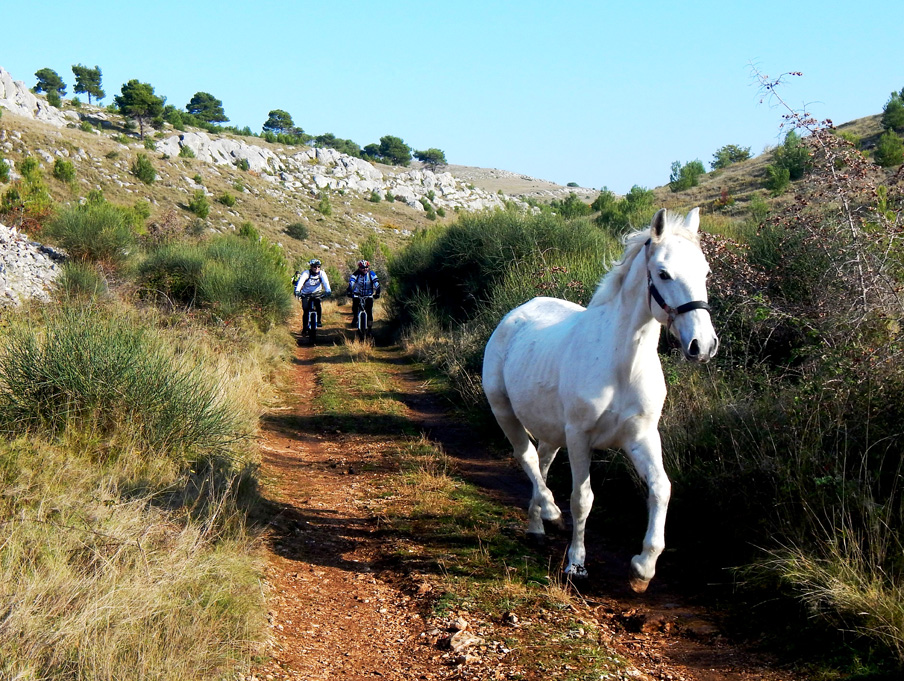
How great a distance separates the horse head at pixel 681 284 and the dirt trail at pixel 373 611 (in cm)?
159

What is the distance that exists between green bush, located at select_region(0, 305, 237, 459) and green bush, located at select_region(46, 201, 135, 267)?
34.7 ft

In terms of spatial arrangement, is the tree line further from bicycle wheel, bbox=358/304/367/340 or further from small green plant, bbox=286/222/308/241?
bicycle wheel, bbox=358/304/367/340

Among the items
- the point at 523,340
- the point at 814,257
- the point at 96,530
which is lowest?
the point at 96,530

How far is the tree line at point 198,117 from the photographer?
70056mm

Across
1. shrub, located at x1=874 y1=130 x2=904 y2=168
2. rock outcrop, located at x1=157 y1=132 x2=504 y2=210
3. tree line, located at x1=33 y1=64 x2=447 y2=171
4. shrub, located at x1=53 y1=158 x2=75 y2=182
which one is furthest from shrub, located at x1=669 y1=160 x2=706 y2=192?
tree line, located at x1=33 y1=64 x2=447 y2=171

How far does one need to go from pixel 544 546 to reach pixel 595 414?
1508mm

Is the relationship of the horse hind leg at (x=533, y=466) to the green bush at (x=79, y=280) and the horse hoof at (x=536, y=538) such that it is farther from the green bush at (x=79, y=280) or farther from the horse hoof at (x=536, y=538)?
the green bush at (x=79, y=280)

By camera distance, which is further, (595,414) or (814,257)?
(814,257)

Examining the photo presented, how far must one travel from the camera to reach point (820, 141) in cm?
568

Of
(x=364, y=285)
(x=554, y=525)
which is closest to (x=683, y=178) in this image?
(x=364, y=285)

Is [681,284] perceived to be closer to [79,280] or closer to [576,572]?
[576,572]

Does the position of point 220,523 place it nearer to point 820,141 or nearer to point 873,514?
point 873,514

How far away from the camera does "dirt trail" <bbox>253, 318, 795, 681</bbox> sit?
141 inches

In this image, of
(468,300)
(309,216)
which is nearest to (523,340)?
(468,300)
